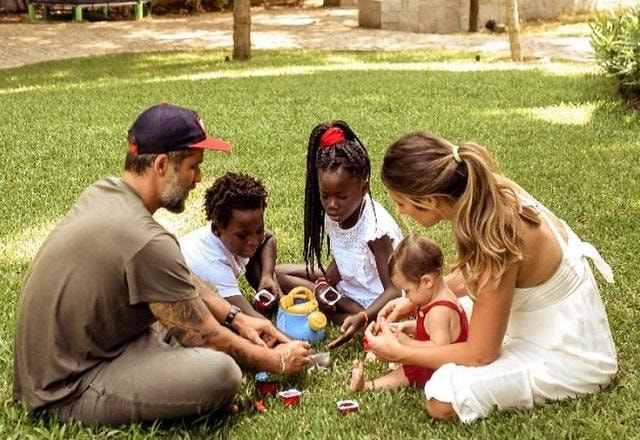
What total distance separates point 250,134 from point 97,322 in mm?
5350

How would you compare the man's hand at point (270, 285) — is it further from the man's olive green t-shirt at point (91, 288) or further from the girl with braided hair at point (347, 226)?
the man's olive green t-shirt at point (91, 288)

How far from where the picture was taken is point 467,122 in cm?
873

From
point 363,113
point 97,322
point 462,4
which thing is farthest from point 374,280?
point 462,4

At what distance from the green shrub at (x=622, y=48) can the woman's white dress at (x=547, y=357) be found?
640 cm

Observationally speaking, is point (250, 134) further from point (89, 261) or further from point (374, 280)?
point (89, 261)

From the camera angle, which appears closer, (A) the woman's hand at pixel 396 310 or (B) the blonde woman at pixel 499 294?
(B) the blonde woman at pixel 499 294

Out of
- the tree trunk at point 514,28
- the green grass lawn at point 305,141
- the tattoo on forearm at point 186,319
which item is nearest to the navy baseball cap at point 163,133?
the tattoo on forearm at point 186,319

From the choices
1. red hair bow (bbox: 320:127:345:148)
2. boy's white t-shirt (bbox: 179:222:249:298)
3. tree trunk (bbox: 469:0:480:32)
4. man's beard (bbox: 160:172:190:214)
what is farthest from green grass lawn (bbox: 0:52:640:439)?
tree trunk (bbox: 469:0:480:32)

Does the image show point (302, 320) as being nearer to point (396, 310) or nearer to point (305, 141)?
point (396, 310)

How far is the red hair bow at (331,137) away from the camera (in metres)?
4.48

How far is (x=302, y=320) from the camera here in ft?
14.1

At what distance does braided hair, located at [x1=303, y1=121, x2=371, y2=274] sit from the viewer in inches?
172

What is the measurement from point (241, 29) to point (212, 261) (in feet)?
33.2

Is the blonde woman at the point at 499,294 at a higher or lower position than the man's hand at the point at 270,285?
higher
